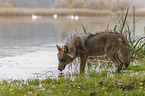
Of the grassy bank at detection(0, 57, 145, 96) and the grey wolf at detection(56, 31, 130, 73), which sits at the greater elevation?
the grey wolf at detection(56, 31, 130, 73)

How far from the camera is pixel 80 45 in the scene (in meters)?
9.27

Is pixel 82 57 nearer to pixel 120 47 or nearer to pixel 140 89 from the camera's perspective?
pixel 120 47

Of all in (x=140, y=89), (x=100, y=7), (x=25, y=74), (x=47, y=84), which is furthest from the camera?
(x=100, y=7)

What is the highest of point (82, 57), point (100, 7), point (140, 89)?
point (100, 7)

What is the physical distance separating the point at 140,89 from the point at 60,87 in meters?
2.15

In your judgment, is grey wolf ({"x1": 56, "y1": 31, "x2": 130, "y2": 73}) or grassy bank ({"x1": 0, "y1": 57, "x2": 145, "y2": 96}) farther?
grey wolf ({"x1": 56, "y1": 31, "x2": 130, "y2": 73})

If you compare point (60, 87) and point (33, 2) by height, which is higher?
point (33, 2)

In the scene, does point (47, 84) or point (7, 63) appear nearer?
point (47, 84)

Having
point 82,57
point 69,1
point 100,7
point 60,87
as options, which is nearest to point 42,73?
point 82,57

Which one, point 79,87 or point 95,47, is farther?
point 95,47

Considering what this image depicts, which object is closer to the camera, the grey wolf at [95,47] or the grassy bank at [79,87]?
the grassy bank at [79,87]

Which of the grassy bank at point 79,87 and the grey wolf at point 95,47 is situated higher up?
the grey wolf at point 95,47

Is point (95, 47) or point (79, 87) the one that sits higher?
point (95, 47)

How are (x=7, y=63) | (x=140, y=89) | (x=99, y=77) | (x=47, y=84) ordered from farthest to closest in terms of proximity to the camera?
(x=7, y=63)
(x=99, y=77)
(x=47, y=84)
(x=140, y=89)
